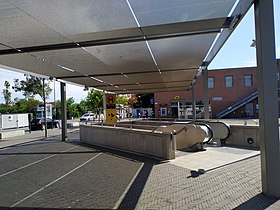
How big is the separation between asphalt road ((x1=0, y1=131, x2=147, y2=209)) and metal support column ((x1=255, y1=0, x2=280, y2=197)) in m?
3.07

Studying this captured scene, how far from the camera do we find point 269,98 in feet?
15.3

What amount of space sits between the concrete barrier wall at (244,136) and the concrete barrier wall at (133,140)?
175 inches

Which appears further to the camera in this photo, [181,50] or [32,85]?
[32,85]

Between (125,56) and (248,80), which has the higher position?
(248,80)

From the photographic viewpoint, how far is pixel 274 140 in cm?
463

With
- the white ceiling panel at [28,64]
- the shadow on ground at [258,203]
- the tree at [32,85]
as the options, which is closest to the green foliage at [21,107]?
the tree at [32,85]

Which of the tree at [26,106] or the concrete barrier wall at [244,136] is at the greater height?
the tree at [26,106]

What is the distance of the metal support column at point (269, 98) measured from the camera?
4637 millimetres

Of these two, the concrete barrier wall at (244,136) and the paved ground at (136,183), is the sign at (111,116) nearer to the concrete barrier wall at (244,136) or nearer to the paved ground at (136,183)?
the paved ground at (136,183)

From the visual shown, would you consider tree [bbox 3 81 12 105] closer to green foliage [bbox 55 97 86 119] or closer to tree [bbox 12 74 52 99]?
green foliage [bbox 55 97 86 119]

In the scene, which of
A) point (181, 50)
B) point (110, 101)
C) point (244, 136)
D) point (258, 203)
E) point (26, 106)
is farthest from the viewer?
point (26, 106)

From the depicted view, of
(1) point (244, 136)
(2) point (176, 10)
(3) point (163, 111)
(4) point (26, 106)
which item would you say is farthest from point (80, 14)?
(4) point (26, 106)

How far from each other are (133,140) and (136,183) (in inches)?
179

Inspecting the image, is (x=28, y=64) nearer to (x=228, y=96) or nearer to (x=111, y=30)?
(x=111, y=30)
